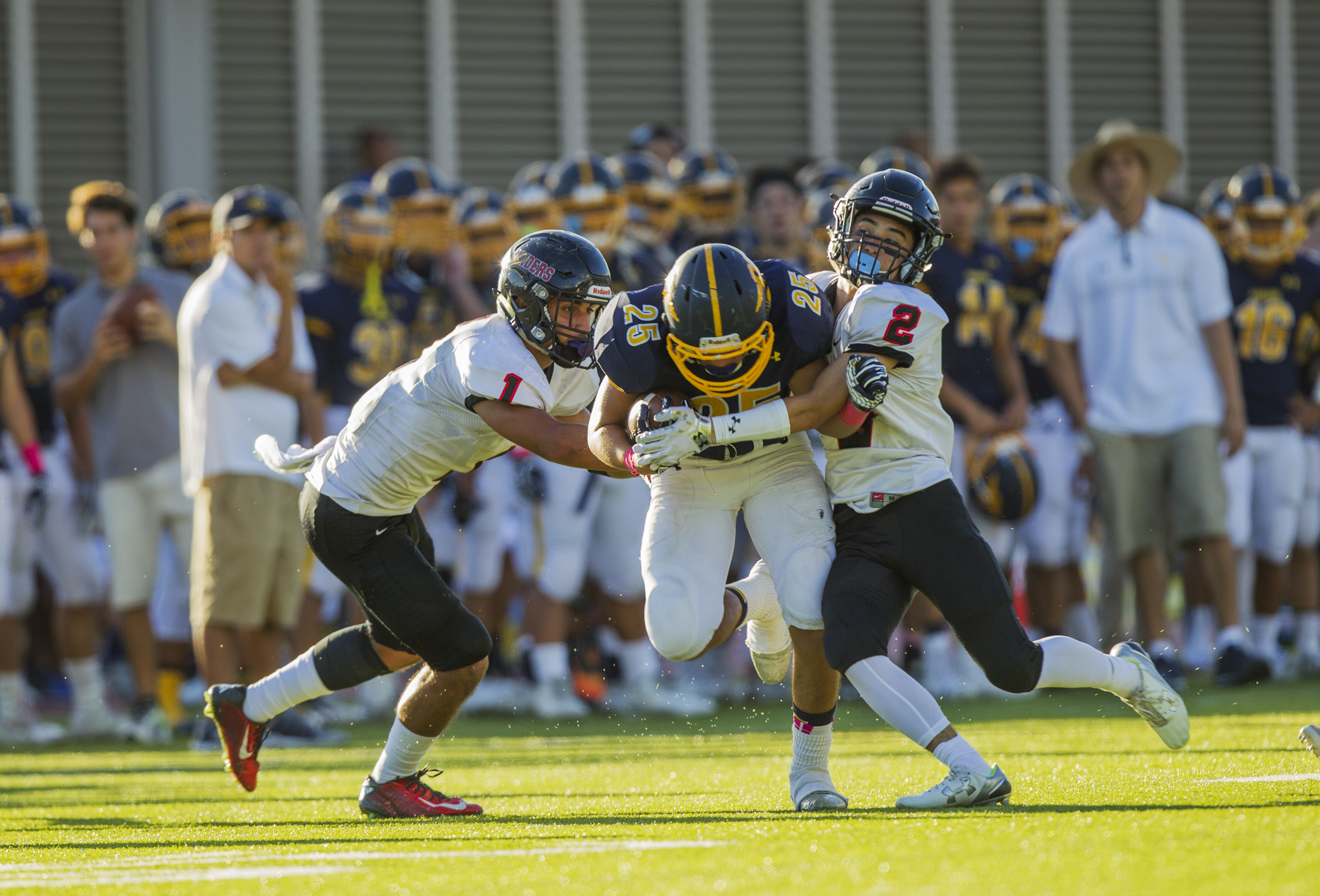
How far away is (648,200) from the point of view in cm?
836

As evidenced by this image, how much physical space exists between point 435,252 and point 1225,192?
4180 mm

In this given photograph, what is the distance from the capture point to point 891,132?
11.4 meters

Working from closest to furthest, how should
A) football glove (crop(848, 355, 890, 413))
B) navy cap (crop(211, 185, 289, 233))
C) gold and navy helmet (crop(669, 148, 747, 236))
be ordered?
football glove (crop(848, 355, 890, 413)) → navy cap (crop(211, 185, 289, 233)) → gold and navy helmet (crop(669, 148, 747, 236))

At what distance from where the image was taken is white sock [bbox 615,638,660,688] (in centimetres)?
711

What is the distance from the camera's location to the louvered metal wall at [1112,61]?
→ 1163cm

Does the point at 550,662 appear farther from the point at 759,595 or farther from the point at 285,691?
the point at 759,595

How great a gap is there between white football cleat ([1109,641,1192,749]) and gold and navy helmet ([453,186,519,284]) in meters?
4.82

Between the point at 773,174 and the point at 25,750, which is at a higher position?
the point at 773,174

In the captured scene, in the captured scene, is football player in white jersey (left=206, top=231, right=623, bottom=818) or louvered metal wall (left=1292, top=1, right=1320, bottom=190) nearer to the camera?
football player in white jersey (left=206, top=231, right=623, bottom=818)

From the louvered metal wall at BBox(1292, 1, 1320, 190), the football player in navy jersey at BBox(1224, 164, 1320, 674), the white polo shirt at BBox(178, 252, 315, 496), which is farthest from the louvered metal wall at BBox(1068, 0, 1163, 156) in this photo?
the white polo shirt at BBox(178, 252, 315, 496)

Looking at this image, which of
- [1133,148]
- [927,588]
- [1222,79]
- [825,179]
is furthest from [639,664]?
[1222,79]

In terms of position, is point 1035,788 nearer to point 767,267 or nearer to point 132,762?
point 767,267

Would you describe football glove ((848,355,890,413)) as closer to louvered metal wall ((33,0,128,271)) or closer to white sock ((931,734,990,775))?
white sock ((931,734,990,775))

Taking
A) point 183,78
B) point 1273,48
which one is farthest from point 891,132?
point 183,78
